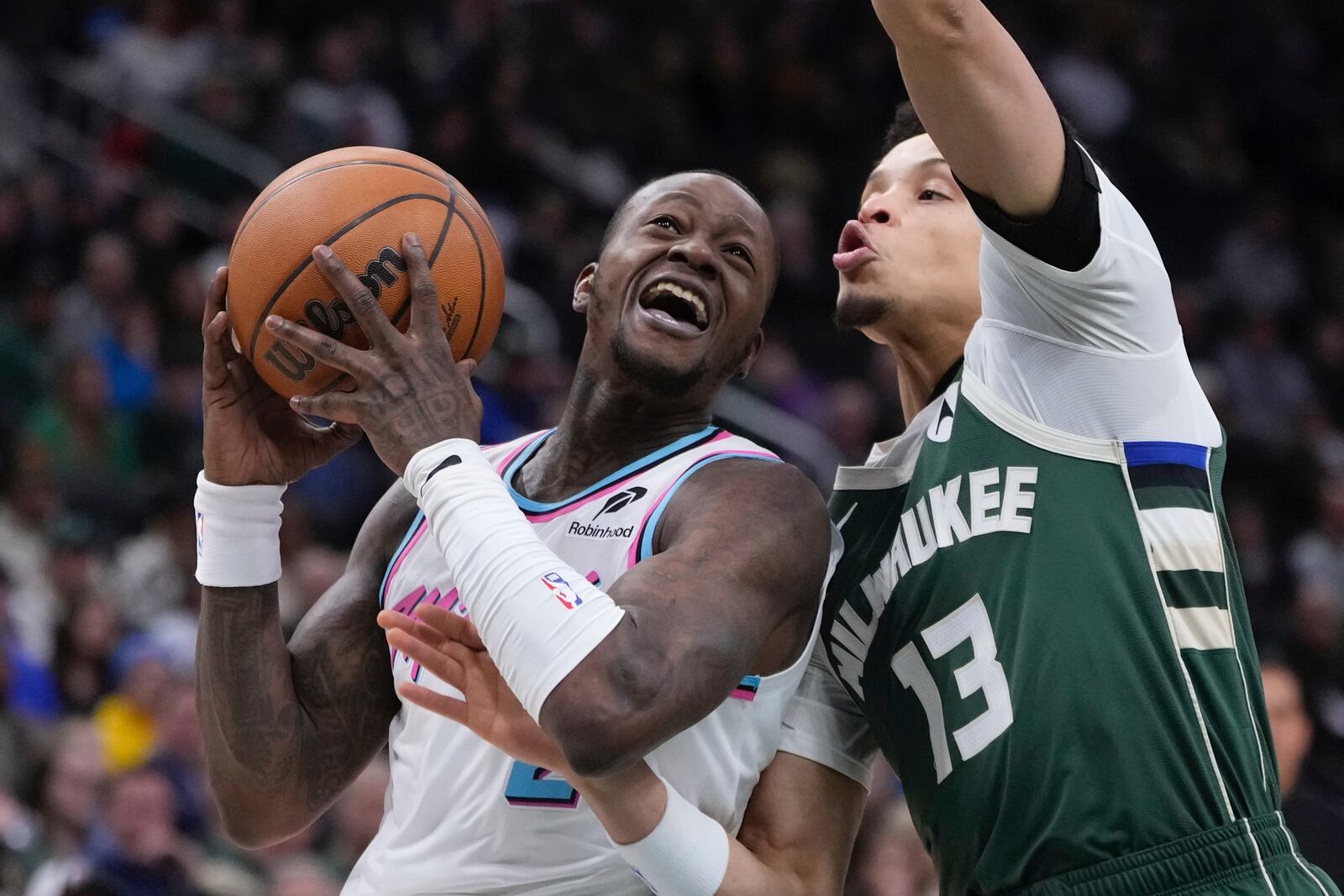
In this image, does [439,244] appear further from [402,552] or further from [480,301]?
[402,552]

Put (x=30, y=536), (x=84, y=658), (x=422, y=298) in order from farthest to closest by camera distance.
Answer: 1. (x=30, y=536)
2. (x=84, y=658)
3. (x=422, y=298)

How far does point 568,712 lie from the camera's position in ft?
8.85

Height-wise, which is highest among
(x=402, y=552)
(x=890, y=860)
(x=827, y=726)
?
(x=402, y=552)

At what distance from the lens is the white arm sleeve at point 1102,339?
2.91 meters

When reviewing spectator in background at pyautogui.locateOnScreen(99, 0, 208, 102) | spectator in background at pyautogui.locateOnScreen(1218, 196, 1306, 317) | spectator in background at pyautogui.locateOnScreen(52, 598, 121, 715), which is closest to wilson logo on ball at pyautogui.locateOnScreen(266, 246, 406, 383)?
spectator in background at pyautogui.locateOnScreen(52, 598, 121, 715)

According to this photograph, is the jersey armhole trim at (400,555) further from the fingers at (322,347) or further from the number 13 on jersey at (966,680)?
the number 13 on jersey at (966,680)

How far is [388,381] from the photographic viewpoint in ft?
9.72

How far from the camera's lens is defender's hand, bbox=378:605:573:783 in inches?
114

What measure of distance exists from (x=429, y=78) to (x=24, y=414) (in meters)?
4.32

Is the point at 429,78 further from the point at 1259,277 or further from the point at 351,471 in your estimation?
the point at 1259,277

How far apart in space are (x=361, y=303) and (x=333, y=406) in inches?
7.6

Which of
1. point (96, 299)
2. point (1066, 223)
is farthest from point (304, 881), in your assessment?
point (96, 299)

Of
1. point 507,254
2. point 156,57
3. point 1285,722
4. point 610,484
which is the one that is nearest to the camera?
point 610,484

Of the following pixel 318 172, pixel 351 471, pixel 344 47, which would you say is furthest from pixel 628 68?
pixel 318 172
